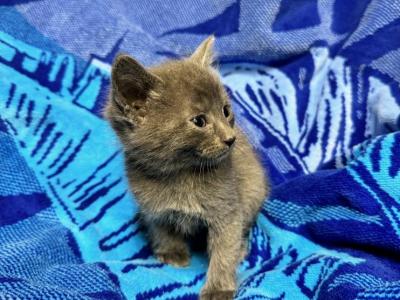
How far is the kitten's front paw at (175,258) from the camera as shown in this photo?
1805 millimetres

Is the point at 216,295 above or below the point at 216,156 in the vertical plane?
below

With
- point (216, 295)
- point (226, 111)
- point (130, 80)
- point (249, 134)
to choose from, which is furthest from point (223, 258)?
point (249, 134)

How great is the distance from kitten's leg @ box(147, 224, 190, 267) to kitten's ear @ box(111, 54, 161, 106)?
0.50m

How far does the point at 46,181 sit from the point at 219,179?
72 centimetres

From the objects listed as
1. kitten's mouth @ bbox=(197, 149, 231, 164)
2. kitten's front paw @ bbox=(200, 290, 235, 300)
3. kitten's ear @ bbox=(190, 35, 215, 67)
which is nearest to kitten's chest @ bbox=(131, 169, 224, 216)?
kitten's mouth @ bbox=(197, 149, 231, 164)

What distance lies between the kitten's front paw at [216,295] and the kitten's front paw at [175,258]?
21 cm

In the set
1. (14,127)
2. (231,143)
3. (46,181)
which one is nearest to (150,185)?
(231,143)

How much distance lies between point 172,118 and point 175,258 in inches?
22.0

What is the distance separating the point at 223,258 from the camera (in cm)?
165

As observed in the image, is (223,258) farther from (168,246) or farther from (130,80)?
(130,80)

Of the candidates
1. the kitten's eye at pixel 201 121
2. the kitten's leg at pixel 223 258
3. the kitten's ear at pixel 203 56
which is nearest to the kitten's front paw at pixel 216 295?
the kitten's leg at pixel 223 258

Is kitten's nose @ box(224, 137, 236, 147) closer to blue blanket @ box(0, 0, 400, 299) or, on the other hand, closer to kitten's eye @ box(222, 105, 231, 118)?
kitten's eye @ box(222, 105, 231, 118)

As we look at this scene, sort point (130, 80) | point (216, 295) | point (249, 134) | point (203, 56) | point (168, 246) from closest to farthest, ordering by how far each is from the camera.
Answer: point (130, 80)
point (216, 295)
point (203, 56)
point (168, 246)
point (249, 134)

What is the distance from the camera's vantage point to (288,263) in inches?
69.8
